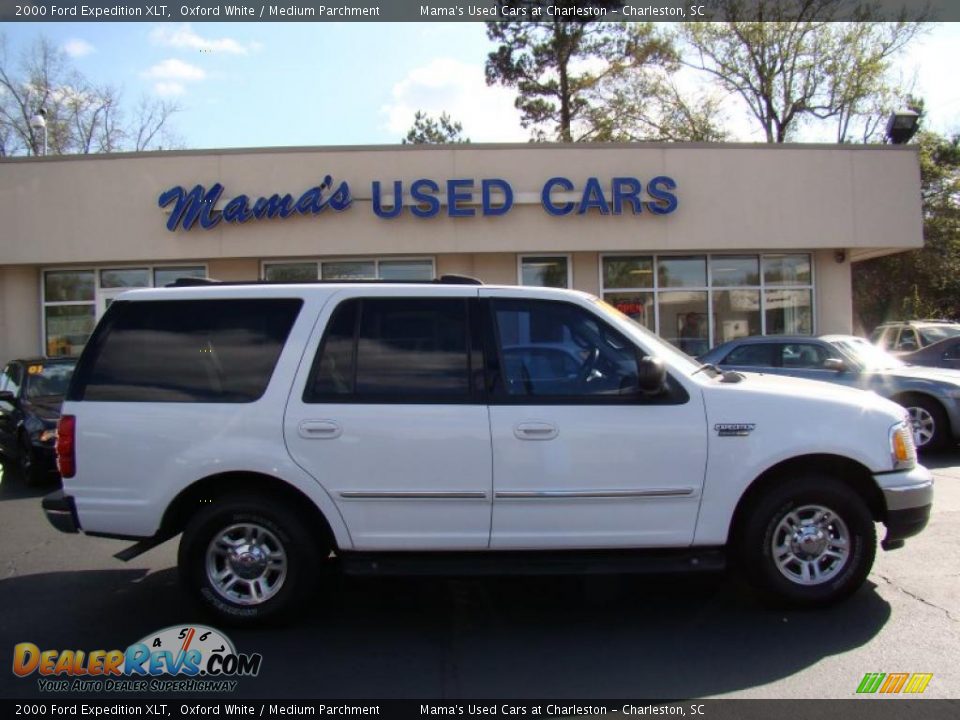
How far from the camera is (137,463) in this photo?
4.25 meters

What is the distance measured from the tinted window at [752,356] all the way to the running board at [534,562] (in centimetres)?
631

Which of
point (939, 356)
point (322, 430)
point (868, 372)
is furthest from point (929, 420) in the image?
point (322, 430)

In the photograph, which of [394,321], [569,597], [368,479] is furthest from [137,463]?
[569,597]

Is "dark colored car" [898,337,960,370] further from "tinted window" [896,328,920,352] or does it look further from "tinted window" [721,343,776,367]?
"tinted window" [721,343,776,367]

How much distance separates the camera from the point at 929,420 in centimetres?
940

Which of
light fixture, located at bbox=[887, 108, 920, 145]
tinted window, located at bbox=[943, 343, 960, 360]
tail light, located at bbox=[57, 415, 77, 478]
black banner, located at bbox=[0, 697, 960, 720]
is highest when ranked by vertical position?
light fixture, located at bbox=[887, 108, 920, 145]

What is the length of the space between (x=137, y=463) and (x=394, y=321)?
167cm

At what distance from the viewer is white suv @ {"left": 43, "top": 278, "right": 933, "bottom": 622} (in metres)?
4.16

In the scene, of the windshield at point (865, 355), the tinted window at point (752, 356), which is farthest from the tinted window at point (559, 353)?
the windshield at point (865, 355)

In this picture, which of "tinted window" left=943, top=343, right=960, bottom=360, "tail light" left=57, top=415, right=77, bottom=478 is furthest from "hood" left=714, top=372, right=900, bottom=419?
"tinted window" left=943, top=343, right=960, bottom=360

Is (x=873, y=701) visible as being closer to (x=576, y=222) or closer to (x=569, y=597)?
(x=569, y=597)

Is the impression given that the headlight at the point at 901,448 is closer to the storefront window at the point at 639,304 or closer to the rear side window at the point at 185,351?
the rear side window at the point at 185,351

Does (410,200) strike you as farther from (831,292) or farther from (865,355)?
(831,292)

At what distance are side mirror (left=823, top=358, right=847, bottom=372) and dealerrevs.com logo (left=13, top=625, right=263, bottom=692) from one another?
7.99 metres
